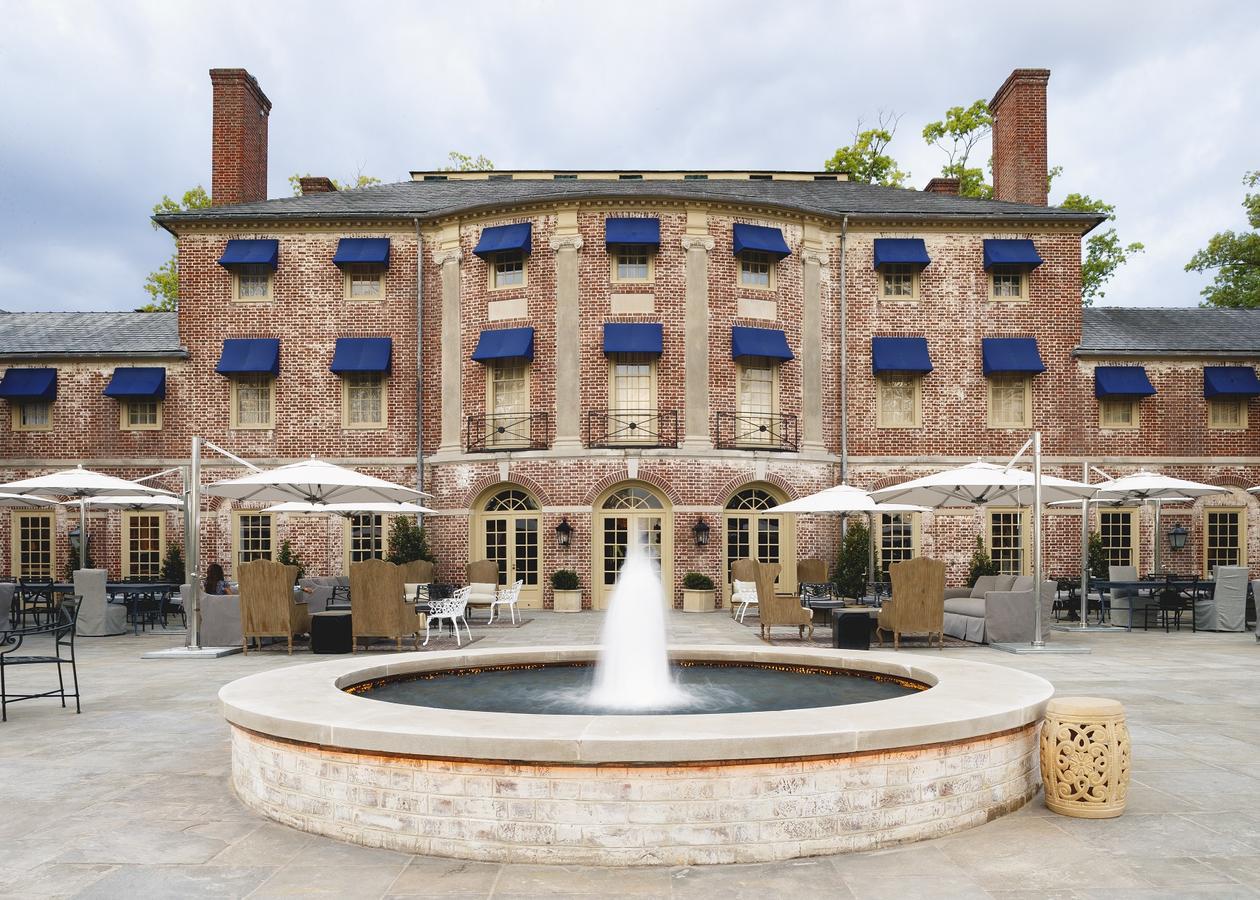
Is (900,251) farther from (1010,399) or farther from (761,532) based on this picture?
(761,532)

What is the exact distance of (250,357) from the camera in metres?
25.2

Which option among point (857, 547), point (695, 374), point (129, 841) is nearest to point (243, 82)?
point (695, 374)

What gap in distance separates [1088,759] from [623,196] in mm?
19296

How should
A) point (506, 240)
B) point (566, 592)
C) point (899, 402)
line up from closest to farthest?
point (566, 592)
point (506, 240)
point (899, 402)

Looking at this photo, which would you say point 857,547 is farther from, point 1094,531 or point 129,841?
point 129,841

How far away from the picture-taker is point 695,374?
23609 millimetres

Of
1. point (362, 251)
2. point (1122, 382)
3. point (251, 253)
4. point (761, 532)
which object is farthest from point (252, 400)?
point (1122, 382)

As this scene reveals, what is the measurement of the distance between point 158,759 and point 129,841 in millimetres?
2209

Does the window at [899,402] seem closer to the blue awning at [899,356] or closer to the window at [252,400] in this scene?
the blue awning at [899,356]

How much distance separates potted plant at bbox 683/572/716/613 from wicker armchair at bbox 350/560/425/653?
9.21 metres

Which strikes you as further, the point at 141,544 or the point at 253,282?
the point at 253,282

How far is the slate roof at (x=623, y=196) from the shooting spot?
24312 millimetres

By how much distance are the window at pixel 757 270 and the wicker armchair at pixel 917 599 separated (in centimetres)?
1139

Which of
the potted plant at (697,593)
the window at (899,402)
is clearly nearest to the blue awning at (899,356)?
the window at (899,402)
